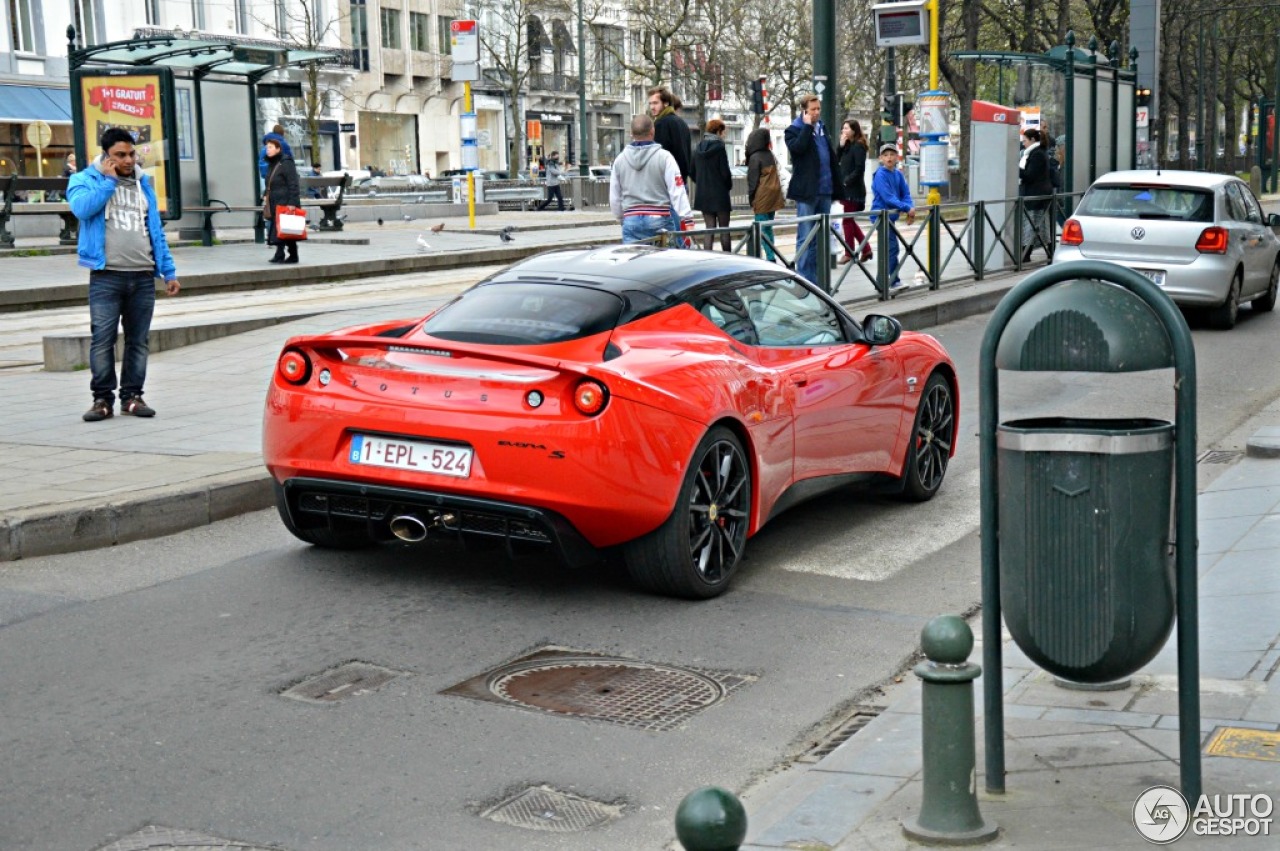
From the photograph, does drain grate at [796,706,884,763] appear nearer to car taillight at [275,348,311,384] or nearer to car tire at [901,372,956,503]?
car taillight at [275,348,311,384]

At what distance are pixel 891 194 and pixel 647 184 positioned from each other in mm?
4943

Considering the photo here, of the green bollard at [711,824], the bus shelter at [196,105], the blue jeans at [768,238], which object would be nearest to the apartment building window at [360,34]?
the bus shelter at [196,105]

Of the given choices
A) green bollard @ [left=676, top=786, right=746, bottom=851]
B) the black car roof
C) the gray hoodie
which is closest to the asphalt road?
the black car roof

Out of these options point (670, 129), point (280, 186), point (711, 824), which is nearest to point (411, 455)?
point (711, 824)

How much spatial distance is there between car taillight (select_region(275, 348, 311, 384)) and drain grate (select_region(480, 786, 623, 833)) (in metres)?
2.69

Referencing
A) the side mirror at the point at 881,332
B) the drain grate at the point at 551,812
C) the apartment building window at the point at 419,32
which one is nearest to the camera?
the drain grate at the point at 551,812

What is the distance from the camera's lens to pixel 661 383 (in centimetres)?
634

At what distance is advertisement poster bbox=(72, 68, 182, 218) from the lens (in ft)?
83.7

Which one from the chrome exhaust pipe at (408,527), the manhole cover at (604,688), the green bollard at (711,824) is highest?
the green bollard at (711,824)

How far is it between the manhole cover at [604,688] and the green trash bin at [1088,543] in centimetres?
142

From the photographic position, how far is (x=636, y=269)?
7.20 metres

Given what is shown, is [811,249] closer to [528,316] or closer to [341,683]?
[528,316]

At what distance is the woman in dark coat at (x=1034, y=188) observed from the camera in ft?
71.8

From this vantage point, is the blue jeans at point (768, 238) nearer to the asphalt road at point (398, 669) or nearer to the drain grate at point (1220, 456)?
the drain grate at point (1220, 456)
